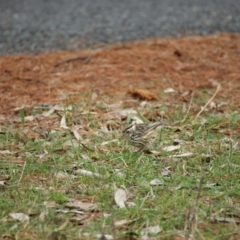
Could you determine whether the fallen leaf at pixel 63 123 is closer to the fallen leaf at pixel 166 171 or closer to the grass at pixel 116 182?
the grass at pixel 116 182

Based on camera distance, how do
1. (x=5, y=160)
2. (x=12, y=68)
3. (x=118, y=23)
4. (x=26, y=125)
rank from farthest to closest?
(x=118, y=23), (x=12, y=68), (x=26, y=125), (x=5, y=160)

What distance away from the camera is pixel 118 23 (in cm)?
805

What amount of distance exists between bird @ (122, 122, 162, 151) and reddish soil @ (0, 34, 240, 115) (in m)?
0.95

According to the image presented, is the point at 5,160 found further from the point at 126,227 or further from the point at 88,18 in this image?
the point at 88,18

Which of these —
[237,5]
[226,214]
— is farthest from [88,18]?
[226,214]

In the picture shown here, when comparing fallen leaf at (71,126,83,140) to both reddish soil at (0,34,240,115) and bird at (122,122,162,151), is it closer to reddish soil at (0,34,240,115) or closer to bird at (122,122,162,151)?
bird at (122,122,162,151)

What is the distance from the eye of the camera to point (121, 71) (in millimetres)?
5453

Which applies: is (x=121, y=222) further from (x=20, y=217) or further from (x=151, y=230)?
(x=20, y=217)

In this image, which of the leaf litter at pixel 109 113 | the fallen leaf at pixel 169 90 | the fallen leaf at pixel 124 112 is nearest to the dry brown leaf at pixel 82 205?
the leaf litter at pixel 109 113

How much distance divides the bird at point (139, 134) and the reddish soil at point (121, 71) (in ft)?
3.13

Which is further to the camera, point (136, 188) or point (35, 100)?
point (35, 100)

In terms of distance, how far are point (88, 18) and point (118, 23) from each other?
1.88ft

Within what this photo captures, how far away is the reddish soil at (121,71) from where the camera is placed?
16.0 ft

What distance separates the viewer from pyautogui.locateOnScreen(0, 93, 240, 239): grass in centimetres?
277
